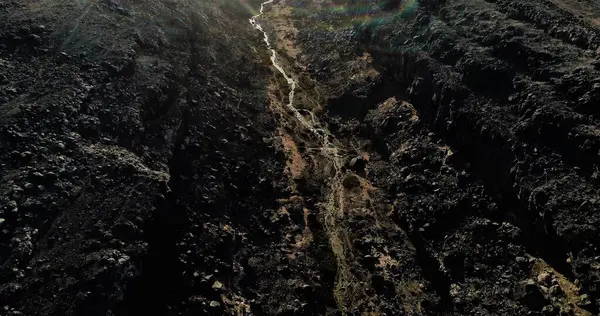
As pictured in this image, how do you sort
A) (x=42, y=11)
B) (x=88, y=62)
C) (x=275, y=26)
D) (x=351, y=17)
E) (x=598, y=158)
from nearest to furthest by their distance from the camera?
(x=598, y=158) → (x=88, y=62) → (x=42, y=11) → (x=351, y=17) → (x=275, y=26)

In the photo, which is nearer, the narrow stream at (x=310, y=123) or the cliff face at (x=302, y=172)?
the cliff face at (x=302, y=172)

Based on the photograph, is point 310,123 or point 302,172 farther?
point 310,123

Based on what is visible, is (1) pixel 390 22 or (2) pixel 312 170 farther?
(1) pixel 390 22

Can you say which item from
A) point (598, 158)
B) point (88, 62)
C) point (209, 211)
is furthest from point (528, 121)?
point (88, 62)

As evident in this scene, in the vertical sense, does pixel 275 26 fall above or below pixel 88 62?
above

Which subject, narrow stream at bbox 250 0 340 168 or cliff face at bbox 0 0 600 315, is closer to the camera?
cliff face at bbox 0 0 600 315

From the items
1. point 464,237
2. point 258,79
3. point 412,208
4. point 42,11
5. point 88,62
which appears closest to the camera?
point 464,237

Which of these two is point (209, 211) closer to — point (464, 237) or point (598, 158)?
point (464, 237)

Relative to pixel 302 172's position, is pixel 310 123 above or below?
above
